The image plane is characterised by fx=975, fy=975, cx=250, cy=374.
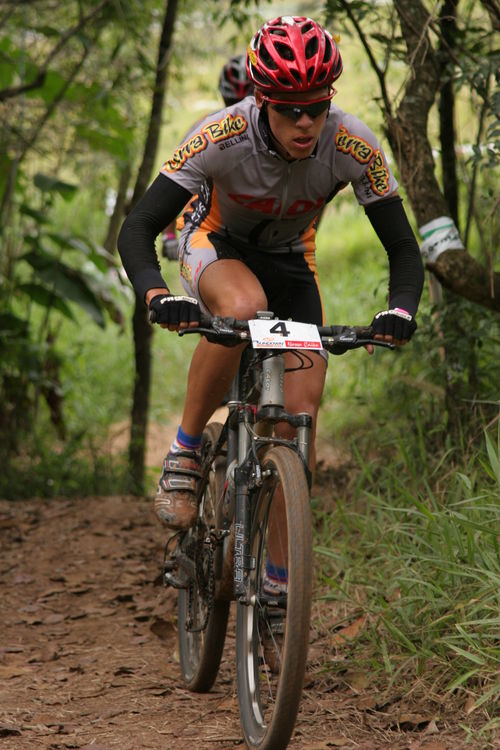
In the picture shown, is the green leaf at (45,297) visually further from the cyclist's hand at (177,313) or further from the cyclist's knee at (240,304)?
the cyclist's hand at (177,313)

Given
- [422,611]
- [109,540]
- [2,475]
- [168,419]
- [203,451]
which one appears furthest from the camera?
[168,419]

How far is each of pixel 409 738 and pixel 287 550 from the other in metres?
0.64

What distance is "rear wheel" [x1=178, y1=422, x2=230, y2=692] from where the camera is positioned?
3.54 m

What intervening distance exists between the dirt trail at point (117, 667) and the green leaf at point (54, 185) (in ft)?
7.77

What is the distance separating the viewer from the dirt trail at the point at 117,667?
3.01m

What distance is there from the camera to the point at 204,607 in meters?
3.70

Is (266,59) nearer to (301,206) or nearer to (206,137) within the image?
(206,137)

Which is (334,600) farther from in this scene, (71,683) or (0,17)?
(0,17)

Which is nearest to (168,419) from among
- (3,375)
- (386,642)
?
(3,375)

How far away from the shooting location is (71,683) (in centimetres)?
379

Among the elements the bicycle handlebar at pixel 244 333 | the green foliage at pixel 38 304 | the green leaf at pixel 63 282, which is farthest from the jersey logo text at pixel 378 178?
the green leaf at pixel 63 282

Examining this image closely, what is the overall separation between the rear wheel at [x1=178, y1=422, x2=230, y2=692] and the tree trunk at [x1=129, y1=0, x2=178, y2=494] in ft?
11.0

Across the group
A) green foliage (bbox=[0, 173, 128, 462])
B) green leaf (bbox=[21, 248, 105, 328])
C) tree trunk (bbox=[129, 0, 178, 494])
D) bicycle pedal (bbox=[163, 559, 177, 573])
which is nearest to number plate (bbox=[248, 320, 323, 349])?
bicycle pedal (bbox=[163, 559, 177, 573])

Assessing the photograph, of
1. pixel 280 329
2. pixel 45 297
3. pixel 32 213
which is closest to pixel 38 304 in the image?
pixel 45 297
